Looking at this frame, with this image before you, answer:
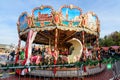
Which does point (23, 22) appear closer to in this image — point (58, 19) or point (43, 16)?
point (43, 16)

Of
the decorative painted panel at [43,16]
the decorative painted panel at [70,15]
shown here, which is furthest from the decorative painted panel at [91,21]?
the decorative painted panel at [43,16]

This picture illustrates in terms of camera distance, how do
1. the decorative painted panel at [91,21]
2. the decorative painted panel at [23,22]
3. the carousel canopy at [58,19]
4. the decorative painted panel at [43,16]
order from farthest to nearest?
1. the decorative painted panel at [23,22]
2. the decorative painted panel at [91,21]
3. the decorative painted panel at [43,16]
4. the carousel canopy at [58,19]

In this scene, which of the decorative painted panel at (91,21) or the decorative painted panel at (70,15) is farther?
the decorative painted panel at (91,21)

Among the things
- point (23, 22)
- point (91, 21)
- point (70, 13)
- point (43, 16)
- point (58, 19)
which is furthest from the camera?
point (23, 22)

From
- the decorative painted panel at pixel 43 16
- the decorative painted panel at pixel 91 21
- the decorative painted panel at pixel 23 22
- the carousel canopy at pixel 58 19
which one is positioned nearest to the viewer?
the carousel canopy at pixel 58 19

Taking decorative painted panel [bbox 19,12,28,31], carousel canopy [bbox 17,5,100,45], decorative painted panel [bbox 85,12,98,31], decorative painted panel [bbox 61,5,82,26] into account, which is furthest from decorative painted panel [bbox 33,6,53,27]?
decorative painted panel [bbox 85,12,98,31]

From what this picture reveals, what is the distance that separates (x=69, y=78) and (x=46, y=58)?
2.39 meters

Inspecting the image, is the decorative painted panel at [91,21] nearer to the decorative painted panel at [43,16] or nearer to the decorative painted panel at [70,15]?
the decorative painted panel at [70,15]

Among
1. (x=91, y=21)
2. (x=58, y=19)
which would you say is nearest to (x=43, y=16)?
(x=58, y=19)

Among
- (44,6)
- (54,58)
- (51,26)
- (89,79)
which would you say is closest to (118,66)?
(89,79)

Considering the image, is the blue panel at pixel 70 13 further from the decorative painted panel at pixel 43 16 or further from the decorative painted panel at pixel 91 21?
the decorative painted panel at pixel 91 21

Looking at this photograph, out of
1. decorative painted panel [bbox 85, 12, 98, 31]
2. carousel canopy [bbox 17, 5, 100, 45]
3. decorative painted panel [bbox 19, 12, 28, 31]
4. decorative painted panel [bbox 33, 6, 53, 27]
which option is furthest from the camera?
decorative painted panel [bbox 19, 12, 28, 31]

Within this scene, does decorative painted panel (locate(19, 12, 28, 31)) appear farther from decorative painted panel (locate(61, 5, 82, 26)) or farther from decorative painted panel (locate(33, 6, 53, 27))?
decorative painted panel (locate(61, 5, 82, 26))

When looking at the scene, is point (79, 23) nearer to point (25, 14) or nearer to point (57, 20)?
point (57, 20)
